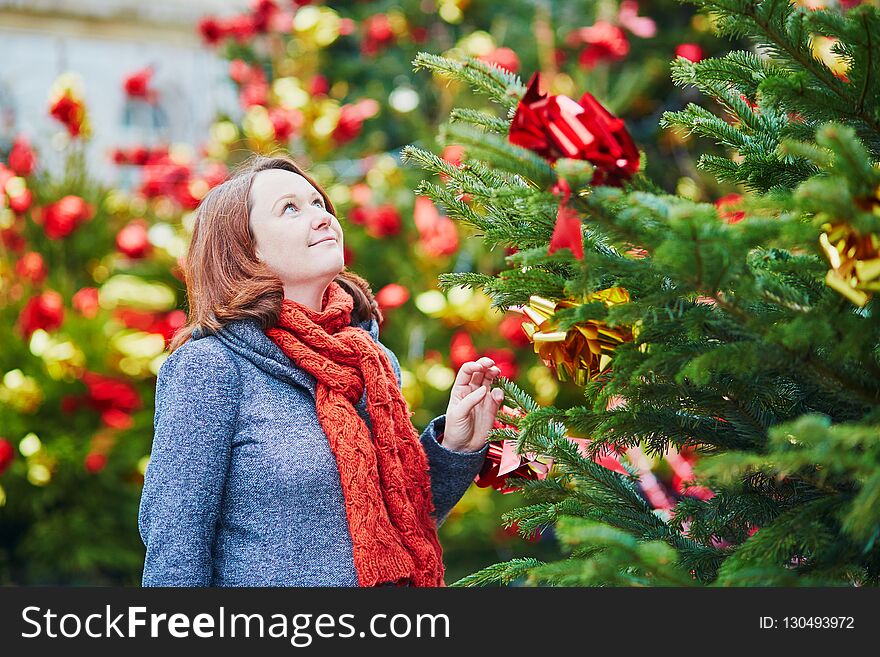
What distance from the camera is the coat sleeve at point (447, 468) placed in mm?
1696

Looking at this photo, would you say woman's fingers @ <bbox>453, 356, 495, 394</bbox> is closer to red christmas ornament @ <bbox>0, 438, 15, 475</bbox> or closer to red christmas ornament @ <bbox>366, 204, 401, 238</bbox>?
red christmas ornament @ <bbox>366, 204, 401, 238</bbox>

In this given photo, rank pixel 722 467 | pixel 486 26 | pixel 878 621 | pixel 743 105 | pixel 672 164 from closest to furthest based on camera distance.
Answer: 1. pixel 722 467
2. pixel 878 621
3. pixel 743 105
4. pixel 672 164
5. pixel 486 26

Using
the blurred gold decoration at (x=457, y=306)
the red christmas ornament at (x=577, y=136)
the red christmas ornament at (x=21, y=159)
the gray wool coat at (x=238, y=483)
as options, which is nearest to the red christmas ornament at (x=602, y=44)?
the blurred gold decoration at (x=457, y=306)

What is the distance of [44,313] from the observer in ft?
11.2

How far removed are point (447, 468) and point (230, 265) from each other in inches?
21.4

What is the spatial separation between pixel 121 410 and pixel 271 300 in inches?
86.4

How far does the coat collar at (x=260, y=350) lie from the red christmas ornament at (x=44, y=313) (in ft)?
6.70

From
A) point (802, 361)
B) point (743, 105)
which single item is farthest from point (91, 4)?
point (802, 361)

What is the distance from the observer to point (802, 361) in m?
1.08

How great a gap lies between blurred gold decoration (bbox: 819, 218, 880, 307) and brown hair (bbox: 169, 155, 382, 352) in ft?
3.04

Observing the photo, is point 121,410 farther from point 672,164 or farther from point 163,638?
point 672,164

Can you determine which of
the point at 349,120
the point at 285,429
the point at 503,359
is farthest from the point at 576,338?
the point at 349,120

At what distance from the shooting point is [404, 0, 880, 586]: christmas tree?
0.99 metres

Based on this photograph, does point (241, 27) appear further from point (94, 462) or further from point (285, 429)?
point (285, 429)
